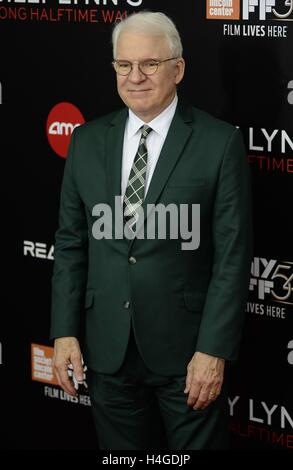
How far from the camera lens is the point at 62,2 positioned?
3453 millimetres

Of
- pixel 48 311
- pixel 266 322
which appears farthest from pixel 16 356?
pixel 266 322

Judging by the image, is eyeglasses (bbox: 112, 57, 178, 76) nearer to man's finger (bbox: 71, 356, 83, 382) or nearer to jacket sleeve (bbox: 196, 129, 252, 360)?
jacket sleeve (bbox: 196, 129, 252, 360)

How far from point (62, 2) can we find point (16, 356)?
4.58 feet

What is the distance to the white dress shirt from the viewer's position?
275 centimetres

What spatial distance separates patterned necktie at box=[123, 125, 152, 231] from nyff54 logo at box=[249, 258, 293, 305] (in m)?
0.61

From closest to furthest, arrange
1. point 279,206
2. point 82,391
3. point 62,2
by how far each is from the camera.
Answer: point 279,206
point 62,2
point 82,391

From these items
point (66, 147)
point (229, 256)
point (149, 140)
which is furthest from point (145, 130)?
point (66, 147)

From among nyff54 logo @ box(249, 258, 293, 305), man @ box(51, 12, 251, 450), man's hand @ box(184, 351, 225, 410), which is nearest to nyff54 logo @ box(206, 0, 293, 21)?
man @ box(51, 12, 251, 450)

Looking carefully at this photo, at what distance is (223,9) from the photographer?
3.07 meters

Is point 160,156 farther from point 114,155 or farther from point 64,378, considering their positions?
point 64,378

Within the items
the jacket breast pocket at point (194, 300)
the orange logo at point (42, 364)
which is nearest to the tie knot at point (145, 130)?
the jacket breast pocket at point (194, 300)

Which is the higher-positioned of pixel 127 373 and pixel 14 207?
pixel 14 207
